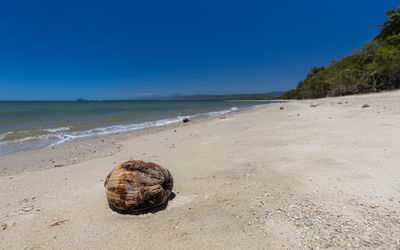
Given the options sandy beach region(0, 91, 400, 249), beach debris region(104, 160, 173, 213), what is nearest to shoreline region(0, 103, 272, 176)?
sandy beach region(0, 91, 400, 249)

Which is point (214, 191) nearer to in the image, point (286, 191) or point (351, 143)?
point (286, 191)

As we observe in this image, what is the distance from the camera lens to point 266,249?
156 centimetres

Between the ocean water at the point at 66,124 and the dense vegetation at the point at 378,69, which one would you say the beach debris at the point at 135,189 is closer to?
the ocean water at the point at 66,124

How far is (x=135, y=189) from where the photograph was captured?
2.20m

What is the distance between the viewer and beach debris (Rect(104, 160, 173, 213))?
7.19 feet

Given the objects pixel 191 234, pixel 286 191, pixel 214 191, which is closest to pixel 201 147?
pixel 214 191

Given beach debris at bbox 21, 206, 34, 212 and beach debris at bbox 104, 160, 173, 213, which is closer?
beach debris at bbox 104, 160, 173, 213

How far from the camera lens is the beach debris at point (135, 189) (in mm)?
2193

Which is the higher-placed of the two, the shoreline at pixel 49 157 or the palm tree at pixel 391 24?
the palm tree at pixel 391 24

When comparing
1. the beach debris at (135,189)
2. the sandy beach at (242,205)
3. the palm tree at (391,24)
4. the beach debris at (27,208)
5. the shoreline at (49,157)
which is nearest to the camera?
the sandy beach at (242,205)

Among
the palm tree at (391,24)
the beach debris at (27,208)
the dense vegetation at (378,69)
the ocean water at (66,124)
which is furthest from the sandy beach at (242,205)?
the palm tree at (391,24)

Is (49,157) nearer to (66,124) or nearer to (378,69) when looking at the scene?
(66,124)

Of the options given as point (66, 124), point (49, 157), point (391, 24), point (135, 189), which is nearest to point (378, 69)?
point (391, 24)

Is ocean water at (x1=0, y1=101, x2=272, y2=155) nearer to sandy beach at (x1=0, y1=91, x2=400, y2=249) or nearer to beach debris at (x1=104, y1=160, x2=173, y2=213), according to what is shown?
sandy beach at (x1=0, y1=91, x2=400, y2=249)
